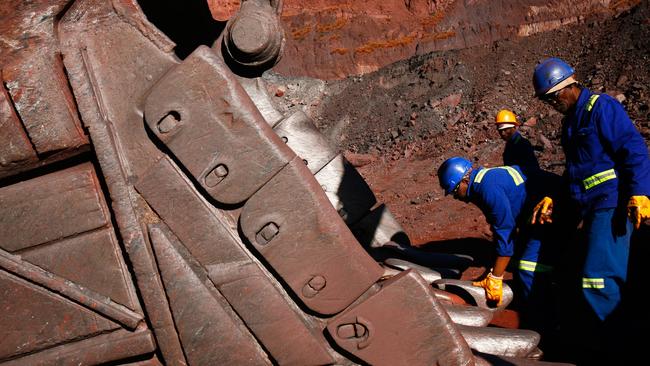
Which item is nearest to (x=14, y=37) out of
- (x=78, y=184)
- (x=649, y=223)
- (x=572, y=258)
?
(x=78, y=184)

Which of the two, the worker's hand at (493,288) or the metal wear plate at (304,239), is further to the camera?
the worker's hand at (493,288)

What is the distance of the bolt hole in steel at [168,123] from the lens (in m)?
2.70

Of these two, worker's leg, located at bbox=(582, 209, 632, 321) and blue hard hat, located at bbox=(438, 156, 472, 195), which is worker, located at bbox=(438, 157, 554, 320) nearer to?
blue hard hat, located at bbox=(438, 156, 472, 195)

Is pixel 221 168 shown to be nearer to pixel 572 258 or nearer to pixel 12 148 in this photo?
pixel 12 148

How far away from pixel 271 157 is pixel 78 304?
45.8 inches

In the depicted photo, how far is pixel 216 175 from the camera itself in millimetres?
2703

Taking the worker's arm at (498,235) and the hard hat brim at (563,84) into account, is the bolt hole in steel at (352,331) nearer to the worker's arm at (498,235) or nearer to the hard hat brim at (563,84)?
the worker's arm at (498,235)

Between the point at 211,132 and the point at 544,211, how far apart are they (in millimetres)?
2864

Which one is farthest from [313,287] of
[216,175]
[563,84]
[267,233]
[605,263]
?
[563,84]

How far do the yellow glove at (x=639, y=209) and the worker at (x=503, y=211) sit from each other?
103 centimetres

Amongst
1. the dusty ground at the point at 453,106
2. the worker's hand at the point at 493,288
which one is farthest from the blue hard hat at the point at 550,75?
the dusty ground at the point at 453,106

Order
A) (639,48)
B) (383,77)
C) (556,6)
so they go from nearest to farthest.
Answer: (639,48), (556,6), (383,77)

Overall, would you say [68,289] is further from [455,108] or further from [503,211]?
[455,108]

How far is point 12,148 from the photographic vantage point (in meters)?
2.66
